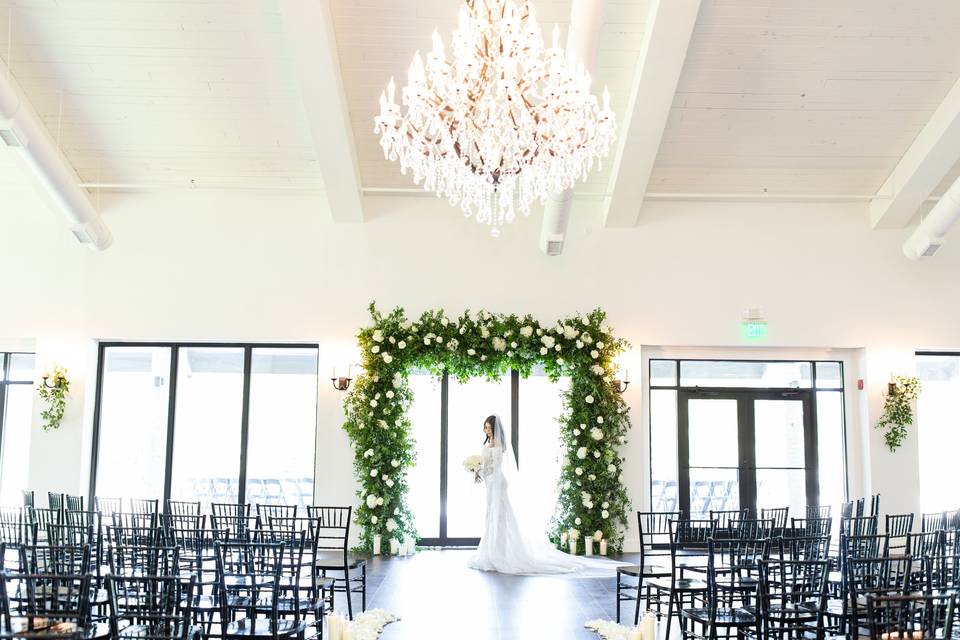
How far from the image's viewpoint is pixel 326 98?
9320mm

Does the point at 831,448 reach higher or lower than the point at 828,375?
lower

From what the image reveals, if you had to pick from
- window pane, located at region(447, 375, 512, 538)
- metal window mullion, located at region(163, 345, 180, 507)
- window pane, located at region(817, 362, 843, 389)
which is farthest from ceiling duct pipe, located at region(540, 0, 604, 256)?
metal window mullion, located at region(163, 345, 180, 507)

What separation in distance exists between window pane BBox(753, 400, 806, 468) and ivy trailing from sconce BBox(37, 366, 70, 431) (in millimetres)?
8311

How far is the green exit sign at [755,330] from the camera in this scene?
11.3 meters

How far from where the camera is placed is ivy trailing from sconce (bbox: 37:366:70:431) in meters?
11.0

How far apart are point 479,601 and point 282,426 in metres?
4.24

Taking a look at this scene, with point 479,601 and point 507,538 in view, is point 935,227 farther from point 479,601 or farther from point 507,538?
point 479,601

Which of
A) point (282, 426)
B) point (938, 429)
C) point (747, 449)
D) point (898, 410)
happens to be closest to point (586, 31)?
point (747, 449)

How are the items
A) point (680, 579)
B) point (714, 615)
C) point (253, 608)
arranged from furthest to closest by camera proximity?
point (680, 579)
point (714, 615)
point (253, 608)

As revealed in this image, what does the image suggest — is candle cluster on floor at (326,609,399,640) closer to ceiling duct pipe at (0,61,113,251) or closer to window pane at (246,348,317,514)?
window pane at (246,348,317,514)

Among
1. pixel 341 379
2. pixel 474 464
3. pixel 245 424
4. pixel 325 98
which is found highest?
pixel 325 98

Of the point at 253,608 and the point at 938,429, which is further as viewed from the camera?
the point at 938,429

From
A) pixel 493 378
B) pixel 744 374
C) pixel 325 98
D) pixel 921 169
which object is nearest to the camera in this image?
pixel 325 98

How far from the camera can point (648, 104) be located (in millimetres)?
9477
